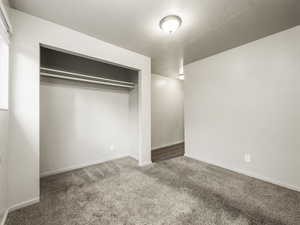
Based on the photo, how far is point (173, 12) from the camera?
66.1 inches

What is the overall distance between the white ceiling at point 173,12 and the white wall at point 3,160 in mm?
1354

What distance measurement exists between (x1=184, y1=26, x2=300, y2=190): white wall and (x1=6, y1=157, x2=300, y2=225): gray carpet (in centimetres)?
38

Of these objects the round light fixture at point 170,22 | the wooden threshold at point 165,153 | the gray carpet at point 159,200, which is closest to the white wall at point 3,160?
the gray carpet at point 159,200

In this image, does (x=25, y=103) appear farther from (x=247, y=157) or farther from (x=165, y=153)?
(x=247, y=157)

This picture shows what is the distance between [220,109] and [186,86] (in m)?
1.07

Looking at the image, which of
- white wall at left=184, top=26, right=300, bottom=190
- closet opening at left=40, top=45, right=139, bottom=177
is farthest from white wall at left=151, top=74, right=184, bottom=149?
white wall at left=184, top=26, right=300, bottom=190

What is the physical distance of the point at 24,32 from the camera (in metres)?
1.66

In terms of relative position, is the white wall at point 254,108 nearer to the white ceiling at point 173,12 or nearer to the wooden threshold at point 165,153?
the white ceiling at point 173,12

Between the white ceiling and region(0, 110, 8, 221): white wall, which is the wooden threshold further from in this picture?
the white ceiling

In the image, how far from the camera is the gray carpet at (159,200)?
4.67 ft

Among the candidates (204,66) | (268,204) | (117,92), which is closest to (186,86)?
(204,66)

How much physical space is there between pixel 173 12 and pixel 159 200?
8.00 ft

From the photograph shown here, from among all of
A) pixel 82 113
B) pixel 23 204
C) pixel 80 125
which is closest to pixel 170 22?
pixel 82 113

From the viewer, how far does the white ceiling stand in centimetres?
156
